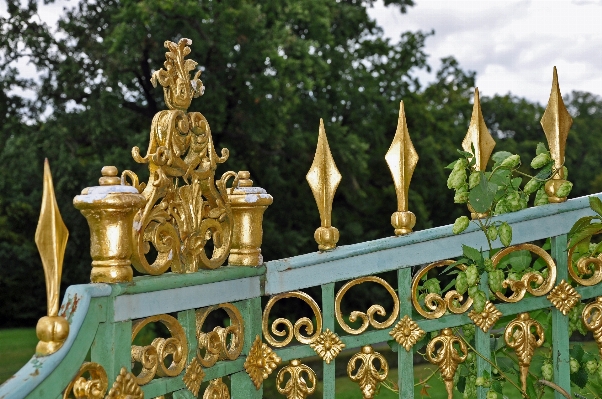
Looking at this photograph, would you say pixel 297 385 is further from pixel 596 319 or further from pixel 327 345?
pixel 596 319

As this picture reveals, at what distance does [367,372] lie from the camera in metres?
2.05

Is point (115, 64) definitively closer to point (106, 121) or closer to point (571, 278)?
point (106, 121)

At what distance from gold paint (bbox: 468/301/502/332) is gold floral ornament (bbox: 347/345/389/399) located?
28 cm

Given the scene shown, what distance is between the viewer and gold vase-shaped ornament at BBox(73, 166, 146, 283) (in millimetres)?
1577

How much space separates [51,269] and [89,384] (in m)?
0.26

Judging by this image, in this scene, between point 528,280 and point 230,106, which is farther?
point 230,106

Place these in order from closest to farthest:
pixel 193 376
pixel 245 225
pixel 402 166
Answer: pixel 193 376 → pixel 245 225 → pixel 402 166

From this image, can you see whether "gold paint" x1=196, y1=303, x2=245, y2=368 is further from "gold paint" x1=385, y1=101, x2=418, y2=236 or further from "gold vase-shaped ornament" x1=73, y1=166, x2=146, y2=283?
"gold paint" x1=385, y1=101, x2=418, y2=236

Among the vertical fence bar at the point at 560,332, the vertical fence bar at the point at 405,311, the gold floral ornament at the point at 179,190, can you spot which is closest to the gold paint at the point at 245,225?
the gold floral ornament at the point at 179,190

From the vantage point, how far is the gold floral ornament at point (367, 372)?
6.65ft

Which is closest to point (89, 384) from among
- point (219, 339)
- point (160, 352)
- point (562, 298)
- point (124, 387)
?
point (124, 387)

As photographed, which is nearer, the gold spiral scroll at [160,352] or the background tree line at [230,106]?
the gold spiral scroll at [160,352]

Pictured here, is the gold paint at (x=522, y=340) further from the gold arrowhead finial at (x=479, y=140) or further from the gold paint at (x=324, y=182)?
the gold paint at (x=324, y=182)

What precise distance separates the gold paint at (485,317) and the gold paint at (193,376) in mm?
777
